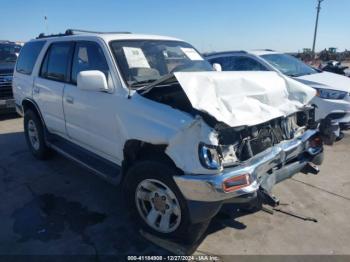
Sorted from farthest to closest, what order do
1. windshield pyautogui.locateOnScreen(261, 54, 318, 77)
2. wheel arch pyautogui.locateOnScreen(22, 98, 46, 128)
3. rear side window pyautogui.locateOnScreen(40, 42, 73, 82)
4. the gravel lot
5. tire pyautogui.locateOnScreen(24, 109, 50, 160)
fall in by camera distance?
windshield pyautogui.locateOnScreen(261, 54, 318, 77), tire pyautogui.locateOnScreen(24, 109, 50, 160), wheel arch pyautogui.locateOnScreen(22, 98, 46, 128), rear side window pyautogui.locateOnScreen(40, 42, 73, 82), the gravel lot

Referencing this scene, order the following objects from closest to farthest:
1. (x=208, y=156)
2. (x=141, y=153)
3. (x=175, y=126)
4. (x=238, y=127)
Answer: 1. (x=208, y=156)
2. (x=175, y=126)
3. (x=238, y=127)
4. (x=141, y=153)

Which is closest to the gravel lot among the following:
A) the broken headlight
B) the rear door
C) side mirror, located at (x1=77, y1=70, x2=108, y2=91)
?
the broken headlight

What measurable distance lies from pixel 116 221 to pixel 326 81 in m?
5.23

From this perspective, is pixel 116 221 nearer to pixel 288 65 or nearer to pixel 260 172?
pixel 260 172

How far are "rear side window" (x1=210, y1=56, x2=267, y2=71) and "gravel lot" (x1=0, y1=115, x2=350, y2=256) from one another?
2908mm

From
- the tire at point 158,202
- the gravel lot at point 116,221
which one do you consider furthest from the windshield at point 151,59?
the gravel lot at point 116,221

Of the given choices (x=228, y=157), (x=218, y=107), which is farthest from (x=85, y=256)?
(x=218, y=107)

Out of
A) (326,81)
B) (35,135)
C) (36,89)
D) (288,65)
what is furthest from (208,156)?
(288,65)

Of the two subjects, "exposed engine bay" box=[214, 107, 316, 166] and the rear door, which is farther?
the rear door

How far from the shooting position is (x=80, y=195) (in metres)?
4.16

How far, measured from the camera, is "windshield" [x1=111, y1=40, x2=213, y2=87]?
11.4 feet

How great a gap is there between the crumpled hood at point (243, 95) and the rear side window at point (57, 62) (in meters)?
2.17

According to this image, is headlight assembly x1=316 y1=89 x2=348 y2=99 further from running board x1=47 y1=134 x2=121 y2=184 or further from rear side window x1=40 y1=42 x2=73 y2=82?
rear side window x1=40 y1=42 x2=73 y2=82

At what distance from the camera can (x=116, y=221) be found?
11.5 ft
